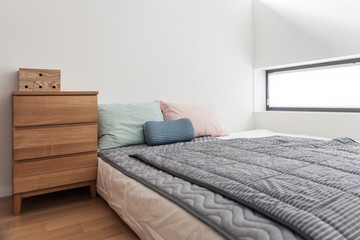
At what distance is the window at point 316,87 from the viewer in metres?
2.99

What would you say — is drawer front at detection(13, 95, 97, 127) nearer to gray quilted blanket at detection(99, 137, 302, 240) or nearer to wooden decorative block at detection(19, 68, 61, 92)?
wooden decorative block at detection(19, 68, 61, 92)

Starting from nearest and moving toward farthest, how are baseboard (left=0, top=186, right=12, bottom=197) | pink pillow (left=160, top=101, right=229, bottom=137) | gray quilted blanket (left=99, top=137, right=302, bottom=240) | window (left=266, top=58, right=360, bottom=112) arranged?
1. gray quilted blanket (left=99, top=137, right=302, bottom=240)
2. baseboard (left=0, top=186, right=12, bottom=197)
3. pink pillow (left=160, top=101, right=229, bottom=137)
4. window (left=266, top=58, right=360, bottom=112)

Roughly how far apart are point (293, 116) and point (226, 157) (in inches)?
76.5

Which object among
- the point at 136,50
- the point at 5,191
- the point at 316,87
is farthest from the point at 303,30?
the point at 5,191

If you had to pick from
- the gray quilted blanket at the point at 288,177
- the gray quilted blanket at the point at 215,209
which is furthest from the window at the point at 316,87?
the gray quilted blanket at the point at 215,209

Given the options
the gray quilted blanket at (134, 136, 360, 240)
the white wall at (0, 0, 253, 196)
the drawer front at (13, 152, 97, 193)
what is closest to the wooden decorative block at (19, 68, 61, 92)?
the white wall at (0, 0, 253, 196)

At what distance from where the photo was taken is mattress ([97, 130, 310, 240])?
2.72 feet

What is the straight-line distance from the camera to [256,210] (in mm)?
923

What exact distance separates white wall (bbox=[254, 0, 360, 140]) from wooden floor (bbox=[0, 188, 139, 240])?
7.74ft

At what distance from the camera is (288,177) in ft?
3.97

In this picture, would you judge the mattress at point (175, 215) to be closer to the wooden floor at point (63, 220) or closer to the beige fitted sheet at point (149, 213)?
the beige fitted sheet at point (149, 213)

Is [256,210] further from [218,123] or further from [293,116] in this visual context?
[293,116]

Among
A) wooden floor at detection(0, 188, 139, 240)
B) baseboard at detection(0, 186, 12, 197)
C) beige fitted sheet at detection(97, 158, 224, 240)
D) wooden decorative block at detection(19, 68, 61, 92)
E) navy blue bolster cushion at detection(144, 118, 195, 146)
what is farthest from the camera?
navy blue bolster cushion at detection(144, 118, 195, 146)

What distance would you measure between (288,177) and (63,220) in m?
1.39
